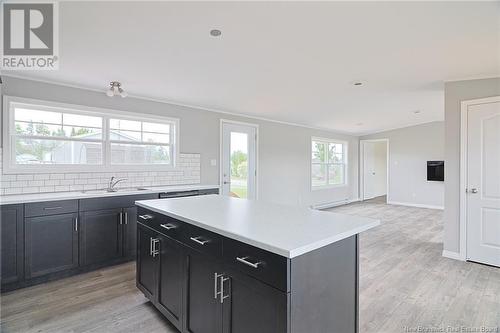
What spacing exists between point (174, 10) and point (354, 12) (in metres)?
1.36

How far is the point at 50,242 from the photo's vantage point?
9.33ft

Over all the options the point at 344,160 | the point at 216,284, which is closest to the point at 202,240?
the point at 216,284

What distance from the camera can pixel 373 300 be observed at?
8.16 feet

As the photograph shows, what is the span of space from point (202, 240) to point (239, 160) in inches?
147

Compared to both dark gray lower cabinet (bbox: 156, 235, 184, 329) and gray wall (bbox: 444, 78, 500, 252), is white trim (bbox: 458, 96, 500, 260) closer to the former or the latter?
gray wall (bbox: 444, 78, 500, 252)

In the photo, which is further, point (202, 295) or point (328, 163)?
point (328, 163)

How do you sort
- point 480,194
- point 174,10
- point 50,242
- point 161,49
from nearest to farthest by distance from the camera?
point 174,10 < point 161,49 < point 50,242 < point 480,194

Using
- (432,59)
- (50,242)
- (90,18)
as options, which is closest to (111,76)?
(90,18)

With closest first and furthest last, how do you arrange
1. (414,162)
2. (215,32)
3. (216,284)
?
1. (216,284)
2. (215,32)
3. (414,162)

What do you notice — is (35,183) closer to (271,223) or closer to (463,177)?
(271,223)

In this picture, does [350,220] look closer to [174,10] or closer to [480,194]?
[174,10]

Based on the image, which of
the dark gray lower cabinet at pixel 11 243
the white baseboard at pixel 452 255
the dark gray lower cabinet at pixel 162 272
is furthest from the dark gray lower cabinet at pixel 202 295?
the white baseboard at pixel 452 255

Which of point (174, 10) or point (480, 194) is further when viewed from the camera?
point (480, 194)

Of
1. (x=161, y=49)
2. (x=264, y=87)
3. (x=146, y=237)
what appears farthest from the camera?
(x=264, y=87)
